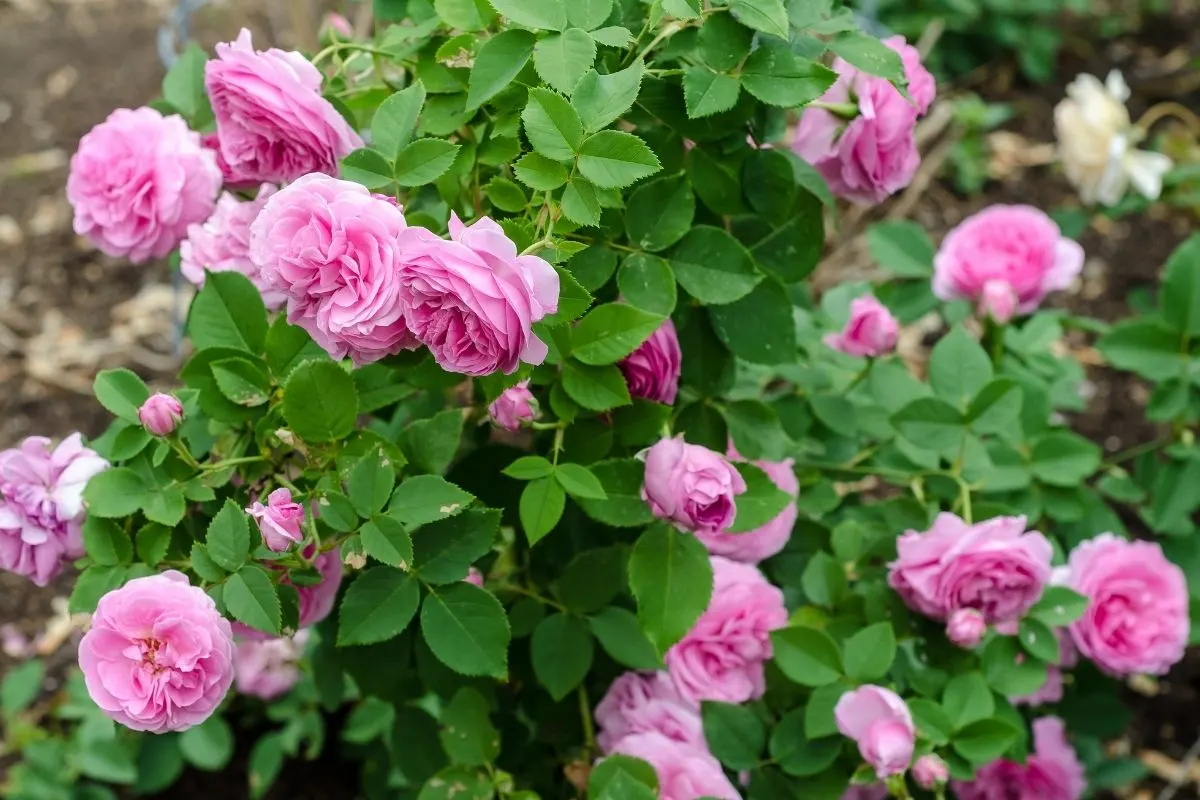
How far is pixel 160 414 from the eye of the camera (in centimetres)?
88

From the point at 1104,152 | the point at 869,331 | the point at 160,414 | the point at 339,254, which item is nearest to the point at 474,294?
the point at 339,254

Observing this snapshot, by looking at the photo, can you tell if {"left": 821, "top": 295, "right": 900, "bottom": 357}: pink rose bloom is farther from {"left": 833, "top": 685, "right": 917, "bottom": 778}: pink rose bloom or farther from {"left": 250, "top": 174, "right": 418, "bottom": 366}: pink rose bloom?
{"left": 250, "top": 174, "right": 418, "bottom": 366}: pink rose bloom

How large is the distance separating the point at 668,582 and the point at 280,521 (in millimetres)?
324

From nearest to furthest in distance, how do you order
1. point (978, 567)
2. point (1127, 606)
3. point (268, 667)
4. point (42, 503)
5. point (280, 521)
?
point (280, 521) < point (42, 503) < point (978, 567) < point (1127, 606) < point (268, 667)

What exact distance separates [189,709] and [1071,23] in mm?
3588

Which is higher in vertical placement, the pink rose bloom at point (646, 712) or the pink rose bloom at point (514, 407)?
the pink rose bloom at point (514, 407)

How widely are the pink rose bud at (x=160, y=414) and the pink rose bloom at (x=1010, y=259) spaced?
0.99 m

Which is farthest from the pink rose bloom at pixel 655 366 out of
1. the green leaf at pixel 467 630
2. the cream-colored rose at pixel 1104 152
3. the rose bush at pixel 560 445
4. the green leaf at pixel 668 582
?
the cream-colored rose at pixel 1104 152

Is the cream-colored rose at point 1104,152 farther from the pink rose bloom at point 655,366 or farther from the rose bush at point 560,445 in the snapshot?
the pink rose bloom at point 655,366

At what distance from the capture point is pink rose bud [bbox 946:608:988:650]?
1073 mm

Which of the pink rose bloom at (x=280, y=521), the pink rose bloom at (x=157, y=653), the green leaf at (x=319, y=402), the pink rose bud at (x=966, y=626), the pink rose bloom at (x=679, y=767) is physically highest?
the green leaf at (x=319, y=402)

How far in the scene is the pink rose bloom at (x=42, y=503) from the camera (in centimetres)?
93

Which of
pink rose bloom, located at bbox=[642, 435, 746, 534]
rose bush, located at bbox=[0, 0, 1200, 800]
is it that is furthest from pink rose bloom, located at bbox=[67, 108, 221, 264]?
pink rose bloom, located at bbox=[642, 435, 746, 534]

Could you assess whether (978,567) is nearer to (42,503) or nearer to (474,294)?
(474,294)
